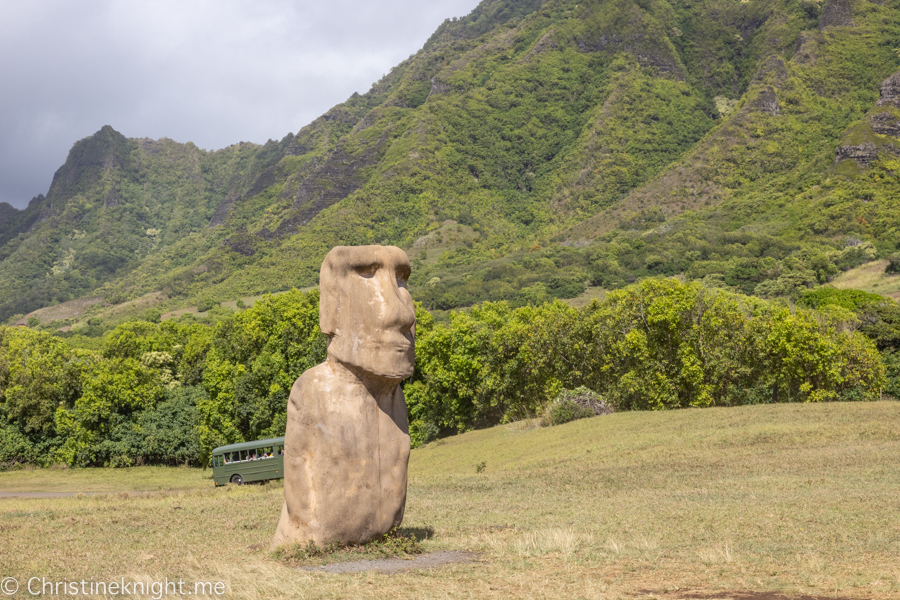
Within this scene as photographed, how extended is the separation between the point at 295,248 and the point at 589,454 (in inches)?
5361

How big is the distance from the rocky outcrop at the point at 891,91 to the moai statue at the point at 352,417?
15567 centimetres

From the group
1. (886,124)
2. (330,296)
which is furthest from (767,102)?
(330,296)

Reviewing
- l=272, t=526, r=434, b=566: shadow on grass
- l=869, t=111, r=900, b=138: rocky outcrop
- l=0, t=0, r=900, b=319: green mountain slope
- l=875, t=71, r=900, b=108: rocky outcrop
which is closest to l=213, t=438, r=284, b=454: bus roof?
l=272, t=526, r=434, b=566: shadow on grass

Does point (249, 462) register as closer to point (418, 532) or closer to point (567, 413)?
point (567, 413)

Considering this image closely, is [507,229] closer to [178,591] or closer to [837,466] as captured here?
[837,466]

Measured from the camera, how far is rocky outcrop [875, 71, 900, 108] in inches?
5463

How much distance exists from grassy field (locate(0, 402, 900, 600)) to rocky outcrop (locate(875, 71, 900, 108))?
129 metres

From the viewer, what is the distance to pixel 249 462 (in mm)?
33031

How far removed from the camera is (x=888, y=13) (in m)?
184

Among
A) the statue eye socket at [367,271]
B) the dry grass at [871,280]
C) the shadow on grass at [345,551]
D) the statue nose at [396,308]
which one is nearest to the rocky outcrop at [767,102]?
the dry grass at [871,280]

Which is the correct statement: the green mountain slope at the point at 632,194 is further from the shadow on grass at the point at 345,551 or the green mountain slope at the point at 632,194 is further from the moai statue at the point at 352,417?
the shadow on grass at the point at 345,551

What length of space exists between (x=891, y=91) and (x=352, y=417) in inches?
6227

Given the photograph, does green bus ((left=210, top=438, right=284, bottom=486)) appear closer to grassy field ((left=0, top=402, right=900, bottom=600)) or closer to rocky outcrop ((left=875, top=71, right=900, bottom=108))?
grassy field ((left=0, top=402, right=900, bottom=600))

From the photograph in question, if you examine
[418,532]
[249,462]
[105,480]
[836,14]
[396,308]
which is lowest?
[105,480]
